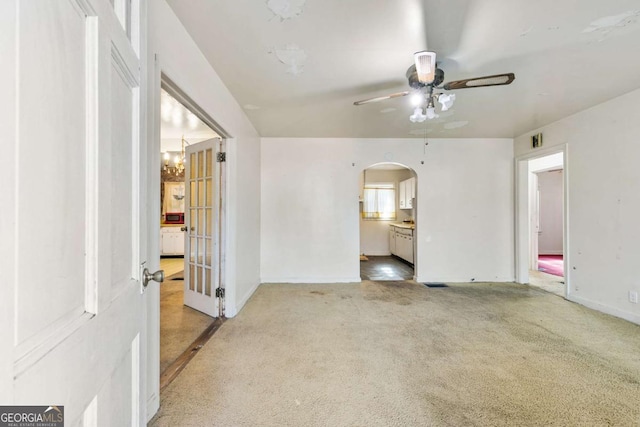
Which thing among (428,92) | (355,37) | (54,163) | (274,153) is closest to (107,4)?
(54,163)

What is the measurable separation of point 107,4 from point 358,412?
2.06 m

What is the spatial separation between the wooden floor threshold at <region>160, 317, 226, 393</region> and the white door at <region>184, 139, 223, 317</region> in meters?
0.29

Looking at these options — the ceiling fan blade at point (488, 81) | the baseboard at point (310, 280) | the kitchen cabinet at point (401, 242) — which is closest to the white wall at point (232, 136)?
the baseboard at point (310, 280)

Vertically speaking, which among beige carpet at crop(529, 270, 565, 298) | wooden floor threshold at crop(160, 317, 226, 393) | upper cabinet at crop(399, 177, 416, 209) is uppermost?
upper cabinet at crop(399, 177, 416, 209)

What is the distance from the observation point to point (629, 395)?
170 cm

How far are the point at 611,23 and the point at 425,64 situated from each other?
1251 mm

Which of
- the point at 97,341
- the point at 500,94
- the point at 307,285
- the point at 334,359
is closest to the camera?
the point at 97,341

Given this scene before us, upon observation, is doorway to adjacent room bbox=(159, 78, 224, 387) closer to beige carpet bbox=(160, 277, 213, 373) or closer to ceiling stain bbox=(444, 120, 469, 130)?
beige carpet bbox=(160, 277, 213, 373)

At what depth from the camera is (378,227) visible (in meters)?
7.61

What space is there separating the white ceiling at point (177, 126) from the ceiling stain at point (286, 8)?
1853 millimetres

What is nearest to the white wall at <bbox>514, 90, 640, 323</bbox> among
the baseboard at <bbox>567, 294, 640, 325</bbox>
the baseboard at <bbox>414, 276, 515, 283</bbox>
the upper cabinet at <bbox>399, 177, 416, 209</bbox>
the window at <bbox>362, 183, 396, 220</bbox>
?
the baseboard at <bbox>567, 294, 640, 325</bbox>

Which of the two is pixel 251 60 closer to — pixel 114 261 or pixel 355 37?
pixel 355 37

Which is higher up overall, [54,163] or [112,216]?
[54,163]

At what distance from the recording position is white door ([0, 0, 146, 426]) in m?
0.40
